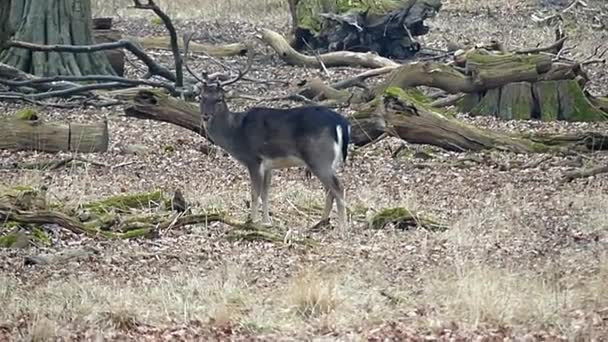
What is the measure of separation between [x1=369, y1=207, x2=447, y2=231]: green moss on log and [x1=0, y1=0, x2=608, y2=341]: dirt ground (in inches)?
4.5

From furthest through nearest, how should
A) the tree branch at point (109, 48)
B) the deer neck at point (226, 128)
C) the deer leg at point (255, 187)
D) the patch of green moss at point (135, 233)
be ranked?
the tree branch at point (109, 48), the deer neck at point (226, 128), the deer leg at point (255, 187), the patch of green moss at point (135, 233)

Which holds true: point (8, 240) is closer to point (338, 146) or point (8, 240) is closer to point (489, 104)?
point (338, 146)

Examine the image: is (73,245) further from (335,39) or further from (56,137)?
(335,39)

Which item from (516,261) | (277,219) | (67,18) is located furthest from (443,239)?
(67,18)

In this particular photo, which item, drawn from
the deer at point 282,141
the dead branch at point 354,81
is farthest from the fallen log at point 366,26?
the deer at point 282,141

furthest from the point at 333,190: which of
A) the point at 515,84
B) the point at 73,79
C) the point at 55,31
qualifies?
the point at 55,31

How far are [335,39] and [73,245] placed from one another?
15.0m

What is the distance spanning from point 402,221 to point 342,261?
1.59 m

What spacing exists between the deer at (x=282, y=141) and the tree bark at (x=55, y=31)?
7.50m

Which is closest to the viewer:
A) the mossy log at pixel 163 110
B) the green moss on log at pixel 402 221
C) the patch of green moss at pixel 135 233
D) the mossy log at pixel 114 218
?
the mossy log at pixel 114 218

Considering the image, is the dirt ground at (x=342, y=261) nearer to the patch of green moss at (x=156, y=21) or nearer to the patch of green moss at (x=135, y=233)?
the patch of green moss at (x=135, y=233)

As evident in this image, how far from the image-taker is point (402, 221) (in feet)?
39.8

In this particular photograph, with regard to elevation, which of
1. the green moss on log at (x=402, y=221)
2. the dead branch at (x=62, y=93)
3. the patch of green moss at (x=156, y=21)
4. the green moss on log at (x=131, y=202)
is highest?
the green moss on log at (x=402, y=221)

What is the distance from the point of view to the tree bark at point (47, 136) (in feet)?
50.9
